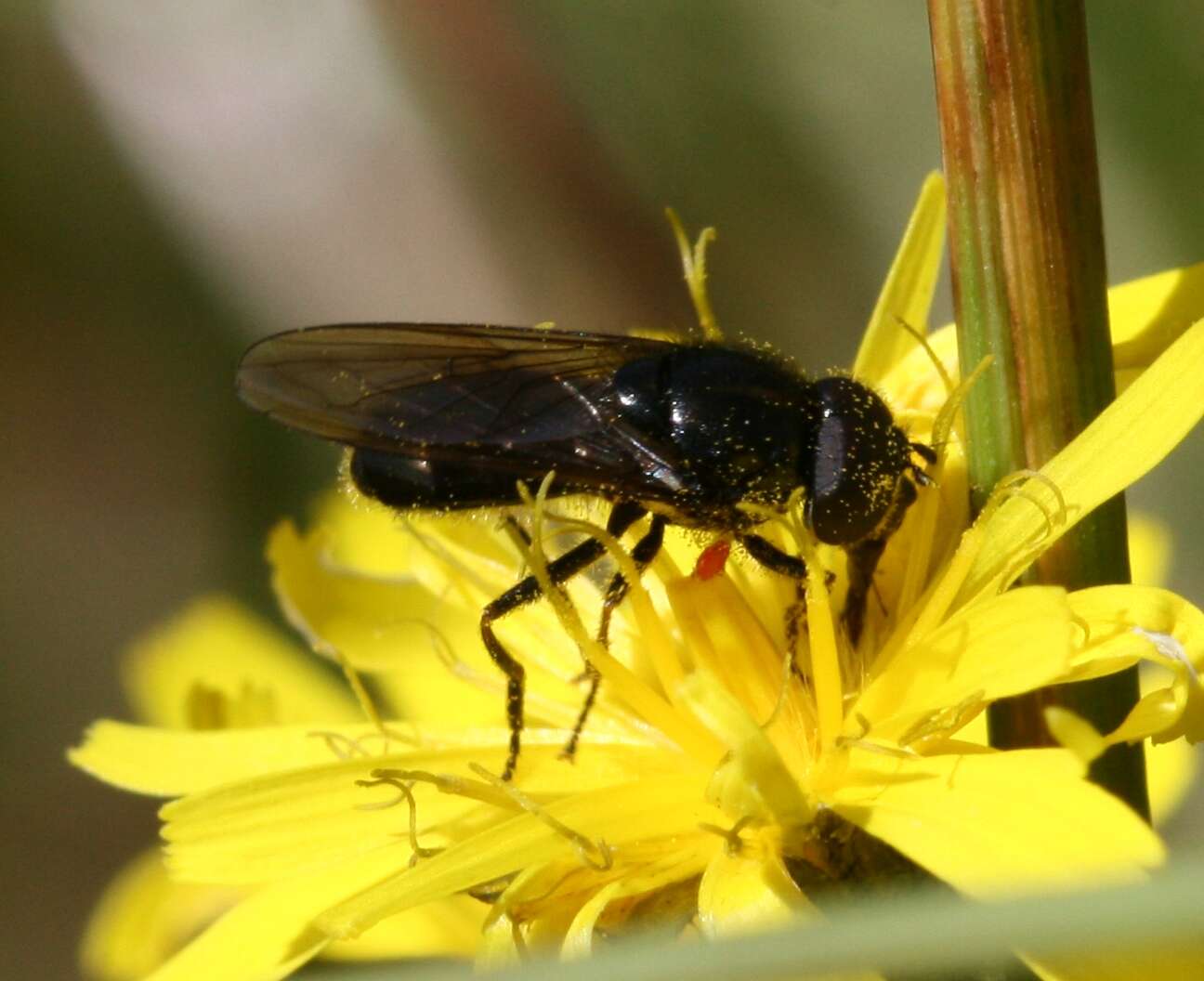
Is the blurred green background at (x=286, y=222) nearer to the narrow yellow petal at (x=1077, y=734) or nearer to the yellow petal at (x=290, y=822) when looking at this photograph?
the yellow petal at (x=290, y=822)

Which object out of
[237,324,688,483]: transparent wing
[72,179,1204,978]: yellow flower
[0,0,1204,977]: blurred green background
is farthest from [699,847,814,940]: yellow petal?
[0,0,1204,977]: blurred green background

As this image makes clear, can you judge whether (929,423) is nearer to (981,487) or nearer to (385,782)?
(981,487)

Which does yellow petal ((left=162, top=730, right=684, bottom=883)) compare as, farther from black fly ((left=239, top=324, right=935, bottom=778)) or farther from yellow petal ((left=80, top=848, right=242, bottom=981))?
yellow petal ((left=80, top=848, right=242, bottom=981))

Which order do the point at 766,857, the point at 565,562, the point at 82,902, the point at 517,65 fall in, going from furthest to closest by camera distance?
the point at 82,902 < the point at 517,65 < the point at 565,562 < the point at 766,857

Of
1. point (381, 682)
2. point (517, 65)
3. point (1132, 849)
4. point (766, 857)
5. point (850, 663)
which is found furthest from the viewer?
point (517, 65)

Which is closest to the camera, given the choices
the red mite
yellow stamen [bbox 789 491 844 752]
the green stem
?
the green stem

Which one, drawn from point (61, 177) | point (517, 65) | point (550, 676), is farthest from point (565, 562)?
point (61, 177)

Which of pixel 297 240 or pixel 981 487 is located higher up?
pixel 297 240
